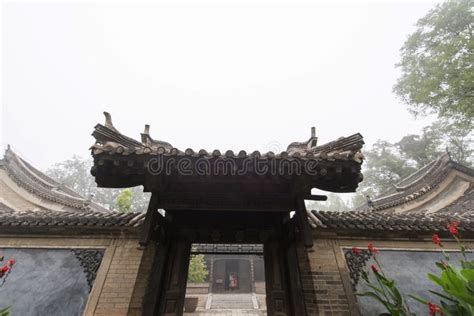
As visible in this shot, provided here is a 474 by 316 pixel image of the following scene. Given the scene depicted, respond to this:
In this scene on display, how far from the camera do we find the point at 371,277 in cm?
420

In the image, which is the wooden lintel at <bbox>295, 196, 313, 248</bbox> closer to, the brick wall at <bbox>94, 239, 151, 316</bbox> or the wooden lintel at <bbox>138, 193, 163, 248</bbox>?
the wooden lintel at <bbox>138, 193, 163, 248</bbox>

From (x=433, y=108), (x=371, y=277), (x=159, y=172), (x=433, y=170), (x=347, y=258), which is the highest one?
(x=433, y=108)

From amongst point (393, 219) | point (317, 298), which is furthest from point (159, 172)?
point (393, 219)

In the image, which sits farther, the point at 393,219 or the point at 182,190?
the point at 393,219

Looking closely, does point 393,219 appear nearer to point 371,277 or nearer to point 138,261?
point 371,277

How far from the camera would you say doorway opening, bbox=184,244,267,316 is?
13.4m

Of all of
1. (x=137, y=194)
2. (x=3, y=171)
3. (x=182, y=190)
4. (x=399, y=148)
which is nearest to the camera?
(x=182, y=190)

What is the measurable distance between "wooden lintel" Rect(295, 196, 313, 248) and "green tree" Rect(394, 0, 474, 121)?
9329 millimetres

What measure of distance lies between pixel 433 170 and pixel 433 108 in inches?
126

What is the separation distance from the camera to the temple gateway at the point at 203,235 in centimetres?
294

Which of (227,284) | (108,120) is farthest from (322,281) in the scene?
(227,284)

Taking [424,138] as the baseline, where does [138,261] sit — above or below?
below

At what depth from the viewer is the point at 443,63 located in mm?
9125

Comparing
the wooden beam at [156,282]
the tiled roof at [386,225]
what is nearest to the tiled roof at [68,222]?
the wooden beam at [156,282]
